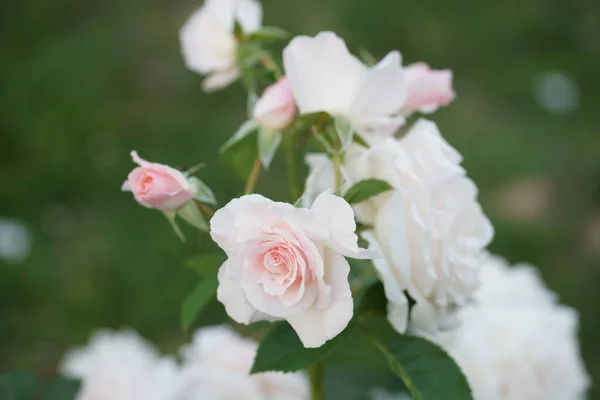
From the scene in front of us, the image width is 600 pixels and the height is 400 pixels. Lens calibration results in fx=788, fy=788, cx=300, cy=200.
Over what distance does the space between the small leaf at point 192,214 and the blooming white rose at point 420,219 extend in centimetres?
8

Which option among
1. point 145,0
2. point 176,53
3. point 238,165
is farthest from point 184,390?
point 145,0

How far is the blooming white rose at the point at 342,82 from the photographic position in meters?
0.58

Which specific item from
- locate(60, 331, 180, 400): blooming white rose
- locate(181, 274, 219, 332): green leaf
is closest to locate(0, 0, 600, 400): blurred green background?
locate(60, 331, 180, 400): blooming white rose

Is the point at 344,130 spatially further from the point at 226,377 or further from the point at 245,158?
the point at 226,377

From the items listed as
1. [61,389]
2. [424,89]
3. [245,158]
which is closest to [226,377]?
[61,389]

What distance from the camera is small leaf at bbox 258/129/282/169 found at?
0.59 m

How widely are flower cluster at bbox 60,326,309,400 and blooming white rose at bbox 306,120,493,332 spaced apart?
29 cm

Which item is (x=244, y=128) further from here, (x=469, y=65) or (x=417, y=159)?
(x=469, y=65)

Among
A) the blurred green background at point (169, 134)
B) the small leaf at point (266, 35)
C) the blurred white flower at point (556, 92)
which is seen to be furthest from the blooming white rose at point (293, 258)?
the blurred white flower at point (556, 92)

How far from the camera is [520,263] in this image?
209 cm

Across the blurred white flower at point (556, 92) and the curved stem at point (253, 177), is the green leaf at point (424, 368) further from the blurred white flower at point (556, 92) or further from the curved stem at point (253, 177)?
the blurred white flower at point (556, 92)

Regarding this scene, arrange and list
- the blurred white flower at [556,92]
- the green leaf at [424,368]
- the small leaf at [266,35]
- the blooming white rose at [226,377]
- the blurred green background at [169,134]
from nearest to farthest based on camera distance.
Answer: the green leaf at [424,368] < the small leaf at [266,35] < the blooming white rose at [226,377] < the blurred green background at [169,134] < the blurred white flower at [556,92]

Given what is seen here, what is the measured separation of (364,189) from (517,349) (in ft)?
1.37

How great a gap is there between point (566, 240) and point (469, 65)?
2.77 feet
